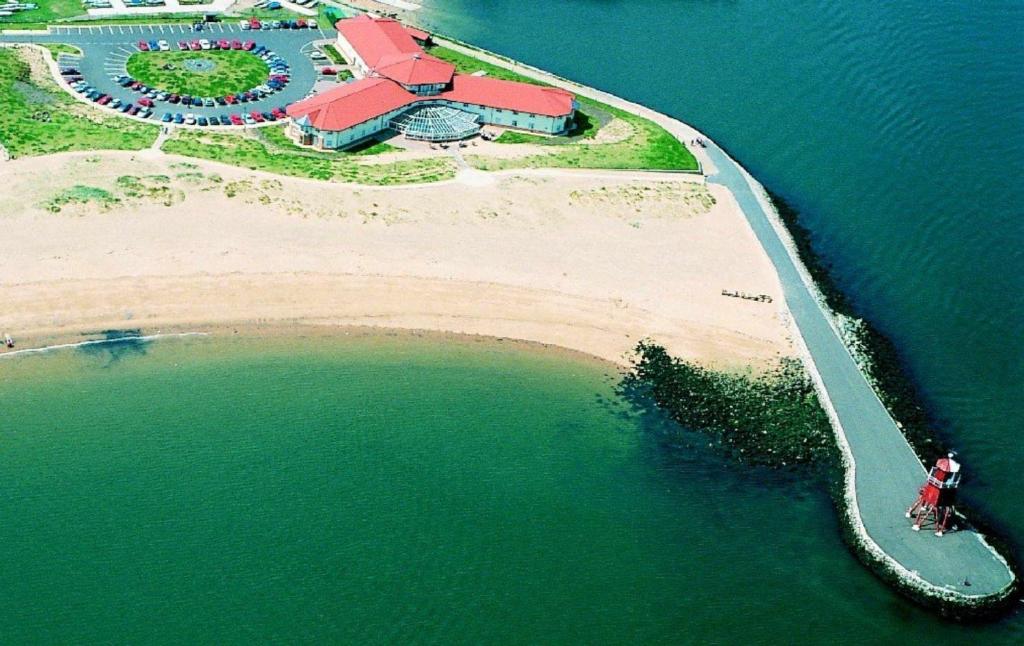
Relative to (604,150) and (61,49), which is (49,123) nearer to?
(61,49)

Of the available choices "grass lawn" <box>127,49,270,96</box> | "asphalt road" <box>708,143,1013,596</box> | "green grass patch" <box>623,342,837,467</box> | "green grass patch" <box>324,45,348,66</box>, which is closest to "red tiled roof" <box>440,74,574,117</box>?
→ "green grass patch" <box>324,45,348,66</box>

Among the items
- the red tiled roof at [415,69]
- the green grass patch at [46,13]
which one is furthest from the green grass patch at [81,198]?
the green grass patch at [46,13]

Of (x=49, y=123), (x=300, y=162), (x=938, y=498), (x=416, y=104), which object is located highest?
(x=416, y=104)

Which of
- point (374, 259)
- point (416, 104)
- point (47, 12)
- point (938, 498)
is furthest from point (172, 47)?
point (938, 498)

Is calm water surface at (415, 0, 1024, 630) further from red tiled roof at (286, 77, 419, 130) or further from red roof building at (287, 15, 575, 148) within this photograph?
red tiled roof at (286, 77, 419, 130)

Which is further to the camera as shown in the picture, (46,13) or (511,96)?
(46,13)

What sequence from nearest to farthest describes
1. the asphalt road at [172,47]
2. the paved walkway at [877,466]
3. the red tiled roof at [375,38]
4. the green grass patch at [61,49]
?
the paved walkway at [877,466]
the asphalt road at [172,47]
the green grass patch at [61,49]
the red tiled roof at [375,38]

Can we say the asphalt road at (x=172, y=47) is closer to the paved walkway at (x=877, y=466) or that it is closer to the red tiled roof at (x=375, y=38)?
the red tiled roof at (x=375, y=38)

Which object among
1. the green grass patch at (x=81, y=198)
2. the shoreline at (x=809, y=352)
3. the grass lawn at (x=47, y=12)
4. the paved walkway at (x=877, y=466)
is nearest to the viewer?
the shoreline at (x=809, y=352)
